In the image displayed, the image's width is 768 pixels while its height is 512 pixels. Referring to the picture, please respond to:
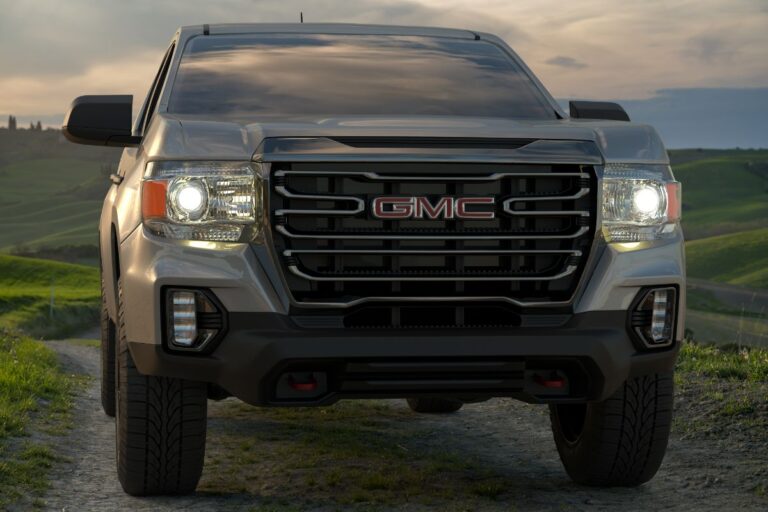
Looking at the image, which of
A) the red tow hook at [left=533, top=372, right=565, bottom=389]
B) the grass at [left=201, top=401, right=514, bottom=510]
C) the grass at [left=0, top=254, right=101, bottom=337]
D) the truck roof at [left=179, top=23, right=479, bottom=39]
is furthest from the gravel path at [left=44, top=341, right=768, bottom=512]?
the grass at [left=0, top=254, right=101, bottom=337]

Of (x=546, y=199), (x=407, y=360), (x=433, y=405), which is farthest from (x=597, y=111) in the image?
(x=433, y=405)

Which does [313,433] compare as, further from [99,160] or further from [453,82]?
[99,160]

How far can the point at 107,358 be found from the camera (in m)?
7.97

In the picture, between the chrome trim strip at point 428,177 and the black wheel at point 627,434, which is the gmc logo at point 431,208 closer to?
the chrome trim strip at point 428,177

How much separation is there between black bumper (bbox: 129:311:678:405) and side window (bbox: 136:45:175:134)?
7.39 feet

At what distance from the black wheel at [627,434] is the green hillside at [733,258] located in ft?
265

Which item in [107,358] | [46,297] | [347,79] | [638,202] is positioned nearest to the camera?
[638,202]

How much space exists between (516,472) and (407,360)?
6.17 ft

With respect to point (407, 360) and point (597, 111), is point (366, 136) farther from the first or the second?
point (597, 111)

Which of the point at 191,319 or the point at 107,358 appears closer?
the point at 191,319

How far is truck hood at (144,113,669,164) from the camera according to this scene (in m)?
4.87

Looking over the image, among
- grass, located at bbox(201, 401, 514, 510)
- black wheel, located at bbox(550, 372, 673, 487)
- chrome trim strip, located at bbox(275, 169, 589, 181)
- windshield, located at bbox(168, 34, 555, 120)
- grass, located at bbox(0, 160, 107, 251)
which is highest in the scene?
windshield, located at bbox(168, 34, 555, 120)

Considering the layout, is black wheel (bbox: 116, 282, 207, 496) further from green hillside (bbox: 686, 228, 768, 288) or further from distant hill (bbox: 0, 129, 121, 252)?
distant hill (bbox: 0, 129, 121, 252)

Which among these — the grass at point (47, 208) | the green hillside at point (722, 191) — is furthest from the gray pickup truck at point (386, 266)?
the grass at point (47, 208)
